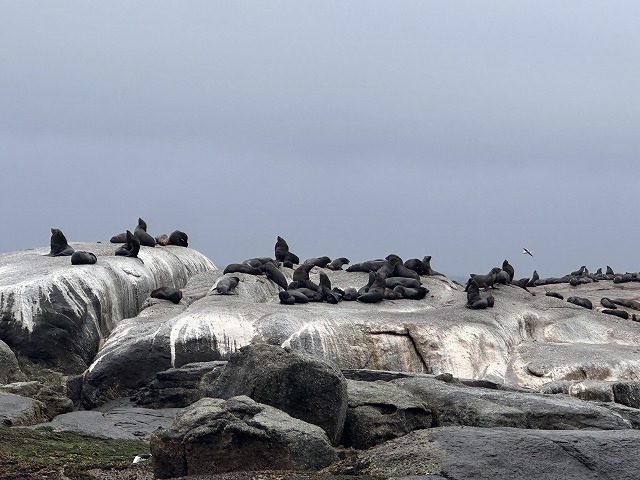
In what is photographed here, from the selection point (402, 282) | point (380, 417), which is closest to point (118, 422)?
point (380, 417)

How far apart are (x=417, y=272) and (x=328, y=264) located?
405 cm

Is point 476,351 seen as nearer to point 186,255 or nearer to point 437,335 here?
point 437,335

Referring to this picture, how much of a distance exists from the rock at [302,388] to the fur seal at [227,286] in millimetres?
Result: 14348

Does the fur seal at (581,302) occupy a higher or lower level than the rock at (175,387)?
higher

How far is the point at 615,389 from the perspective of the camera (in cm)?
2033

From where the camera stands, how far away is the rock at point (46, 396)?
20.2 m

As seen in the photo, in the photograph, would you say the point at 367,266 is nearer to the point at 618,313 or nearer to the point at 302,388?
the point at 618,313

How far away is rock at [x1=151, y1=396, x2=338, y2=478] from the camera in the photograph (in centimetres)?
1173

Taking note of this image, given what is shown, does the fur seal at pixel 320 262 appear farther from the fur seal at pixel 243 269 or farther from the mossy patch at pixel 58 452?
the mossy patch at pixel 58 452

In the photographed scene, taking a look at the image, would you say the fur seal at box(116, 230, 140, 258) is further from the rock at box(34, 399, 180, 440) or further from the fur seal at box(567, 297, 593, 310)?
the fur seal at box(567, 297, 593, 310)

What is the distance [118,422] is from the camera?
62.8 ft

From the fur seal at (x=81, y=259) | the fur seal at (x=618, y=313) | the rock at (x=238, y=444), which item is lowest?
the fur seal at (x=618, y=313)

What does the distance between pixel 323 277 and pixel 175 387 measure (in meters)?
9.96

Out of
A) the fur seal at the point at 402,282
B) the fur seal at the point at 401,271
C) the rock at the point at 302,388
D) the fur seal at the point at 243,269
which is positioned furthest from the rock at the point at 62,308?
the rock at the point at 302,388
